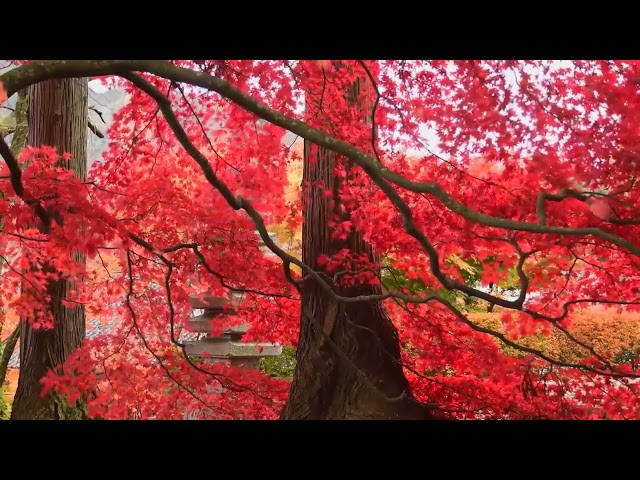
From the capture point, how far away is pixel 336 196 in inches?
168

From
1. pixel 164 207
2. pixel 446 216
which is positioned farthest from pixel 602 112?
pixel 164 207

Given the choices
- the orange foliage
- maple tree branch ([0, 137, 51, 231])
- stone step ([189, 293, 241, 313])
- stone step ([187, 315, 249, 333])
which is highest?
maple tree branch ([0, 137, 51, 231])

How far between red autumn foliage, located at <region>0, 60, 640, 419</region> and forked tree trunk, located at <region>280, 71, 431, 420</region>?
4.3 inches

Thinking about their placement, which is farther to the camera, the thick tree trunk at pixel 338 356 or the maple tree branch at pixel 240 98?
the thick tree trunk at pixel 338 356

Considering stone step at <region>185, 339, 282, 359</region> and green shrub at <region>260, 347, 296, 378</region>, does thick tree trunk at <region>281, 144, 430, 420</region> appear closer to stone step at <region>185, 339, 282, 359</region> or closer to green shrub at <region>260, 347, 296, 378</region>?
stone step at <region>185, 339, 282, 359</region>

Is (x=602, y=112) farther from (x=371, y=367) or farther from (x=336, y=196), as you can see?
(x=371, y=367)

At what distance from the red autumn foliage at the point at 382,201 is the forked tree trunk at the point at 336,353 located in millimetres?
108

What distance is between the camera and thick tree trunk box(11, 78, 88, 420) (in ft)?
14.4

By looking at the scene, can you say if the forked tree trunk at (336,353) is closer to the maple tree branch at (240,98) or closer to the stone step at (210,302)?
the stone step at (210,302)

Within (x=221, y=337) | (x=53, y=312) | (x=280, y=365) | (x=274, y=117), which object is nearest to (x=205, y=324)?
(x=221, y=337)

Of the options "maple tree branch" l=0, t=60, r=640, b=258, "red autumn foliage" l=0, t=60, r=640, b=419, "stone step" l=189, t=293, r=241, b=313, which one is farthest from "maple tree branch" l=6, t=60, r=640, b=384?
"stone step" l=189, t=293, r=241, b=313

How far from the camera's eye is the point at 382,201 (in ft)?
14.0

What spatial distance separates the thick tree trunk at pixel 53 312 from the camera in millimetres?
4375

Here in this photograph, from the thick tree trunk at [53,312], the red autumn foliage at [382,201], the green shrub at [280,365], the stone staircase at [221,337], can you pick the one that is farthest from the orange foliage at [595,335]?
the thick tree trunk at [53,312]
